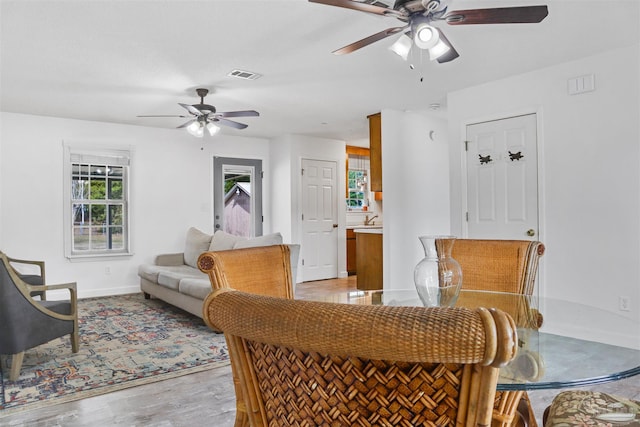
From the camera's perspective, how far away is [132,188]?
608 cm

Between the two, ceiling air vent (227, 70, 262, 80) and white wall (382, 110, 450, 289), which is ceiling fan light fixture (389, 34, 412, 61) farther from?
white wall (382, 110, 450, 289)

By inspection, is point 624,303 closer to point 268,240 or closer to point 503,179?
point 503,179

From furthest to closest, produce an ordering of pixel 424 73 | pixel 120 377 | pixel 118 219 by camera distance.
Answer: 1. pixel 118 219
2. pixel 424 73
3. pixel 120 377

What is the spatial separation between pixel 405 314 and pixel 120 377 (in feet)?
9.78

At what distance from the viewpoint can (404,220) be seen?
534 cm

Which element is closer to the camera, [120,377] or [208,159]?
[120,377]

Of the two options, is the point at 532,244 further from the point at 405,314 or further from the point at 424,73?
the point at 424,73

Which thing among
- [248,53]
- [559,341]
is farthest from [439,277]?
[248,53]

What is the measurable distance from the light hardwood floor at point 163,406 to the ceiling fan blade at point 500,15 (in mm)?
2038

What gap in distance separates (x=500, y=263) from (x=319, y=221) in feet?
16.7

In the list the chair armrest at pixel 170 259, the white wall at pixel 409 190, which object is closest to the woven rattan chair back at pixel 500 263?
the white wall at pixel 409 190

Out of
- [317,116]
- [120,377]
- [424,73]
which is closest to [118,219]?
[317,116]

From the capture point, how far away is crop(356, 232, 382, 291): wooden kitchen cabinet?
5.62m

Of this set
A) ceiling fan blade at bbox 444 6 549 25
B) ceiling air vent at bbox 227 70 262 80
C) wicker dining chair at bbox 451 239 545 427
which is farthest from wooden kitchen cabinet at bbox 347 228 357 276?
ceiling fan blade at bbox 444 6 549 25
